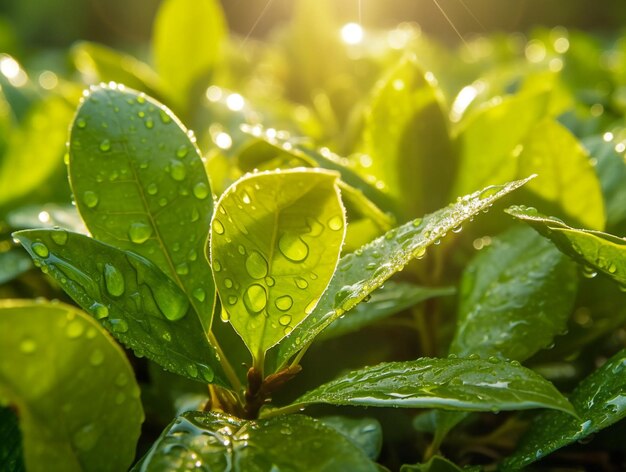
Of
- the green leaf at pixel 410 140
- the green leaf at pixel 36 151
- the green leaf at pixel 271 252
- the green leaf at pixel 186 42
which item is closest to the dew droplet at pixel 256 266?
the green leaf at pixel 271 252

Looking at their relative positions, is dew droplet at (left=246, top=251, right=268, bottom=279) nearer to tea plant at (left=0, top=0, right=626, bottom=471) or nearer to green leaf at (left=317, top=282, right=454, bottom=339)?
tea plant at (left=0, top=0, right=626, bottom=471)

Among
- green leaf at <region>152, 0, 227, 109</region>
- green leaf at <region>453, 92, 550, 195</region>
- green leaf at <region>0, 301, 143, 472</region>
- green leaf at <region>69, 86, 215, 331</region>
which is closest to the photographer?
green leaf at <region>0, 301, 143, 472</region>

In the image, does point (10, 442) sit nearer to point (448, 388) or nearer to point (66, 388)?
point (66, 388)

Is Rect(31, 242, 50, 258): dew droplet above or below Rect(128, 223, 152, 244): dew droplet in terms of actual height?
above

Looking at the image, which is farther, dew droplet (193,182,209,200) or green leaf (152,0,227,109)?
green leaf (152,0,227,109)

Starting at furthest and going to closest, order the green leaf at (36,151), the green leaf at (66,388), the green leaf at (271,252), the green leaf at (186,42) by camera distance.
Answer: the green leaf at (186,42) < the green leaf at (36,151) < the green leaf at (271,252) < the green leaf at (66,388)

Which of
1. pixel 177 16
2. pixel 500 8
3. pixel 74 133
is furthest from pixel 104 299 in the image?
pixel 500 8

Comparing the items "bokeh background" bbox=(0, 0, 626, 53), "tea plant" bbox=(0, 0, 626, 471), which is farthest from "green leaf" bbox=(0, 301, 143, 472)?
"bokeh background" bbox=(0, 0, 626, 53)

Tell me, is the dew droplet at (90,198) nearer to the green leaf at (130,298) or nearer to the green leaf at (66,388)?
the green leaf at (130,298)
